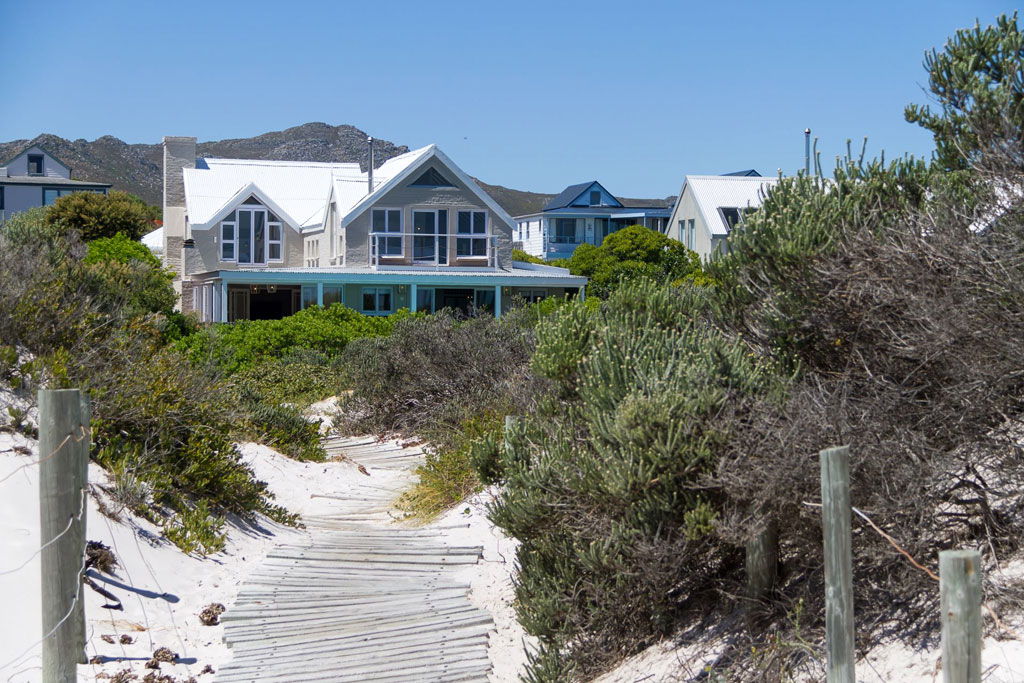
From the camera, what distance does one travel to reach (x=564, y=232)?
74.4 m

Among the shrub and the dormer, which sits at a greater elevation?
the dormer

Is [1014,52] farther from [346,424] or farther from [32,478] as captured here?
[346,424]

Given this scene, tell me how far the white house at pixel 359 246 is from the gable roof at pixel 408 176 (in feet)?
0.14

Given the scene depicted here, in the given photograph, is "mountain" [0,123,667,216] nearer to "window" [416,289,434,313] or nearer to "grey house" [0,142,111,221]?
"grey house" [0,142,111,221]

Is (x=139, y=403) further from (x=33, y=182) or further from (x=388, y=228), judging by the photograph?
(x=33, y=182)

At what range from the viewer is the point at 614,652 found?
691cm

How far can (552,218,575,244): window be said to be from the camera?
74.3 meters

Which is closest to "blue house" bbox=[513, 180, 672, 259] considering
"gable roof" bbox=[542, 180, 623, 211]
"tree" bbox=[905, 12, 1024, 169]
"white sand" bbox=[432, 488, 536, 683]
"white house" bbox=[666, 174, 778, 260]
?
"gable roof" bbox=[542, 180, 623, 211]

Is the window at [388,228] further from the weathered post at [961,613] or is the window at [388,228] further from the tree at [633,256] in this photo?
the weathered post at [961,613]

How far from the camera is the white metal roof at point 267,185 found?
38.6 metres

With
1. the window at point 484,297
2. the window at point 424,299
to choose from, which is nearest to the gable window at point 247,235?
the window at point 424,299

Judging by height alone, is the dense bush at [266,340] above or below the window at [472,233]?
below

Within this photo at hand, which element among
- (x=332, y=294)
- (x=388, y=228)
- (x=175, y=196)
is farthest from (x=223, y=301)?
(x=175, y=196)

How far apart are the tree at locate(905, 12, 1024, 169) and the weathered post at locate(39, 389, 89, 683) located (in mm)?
5713
